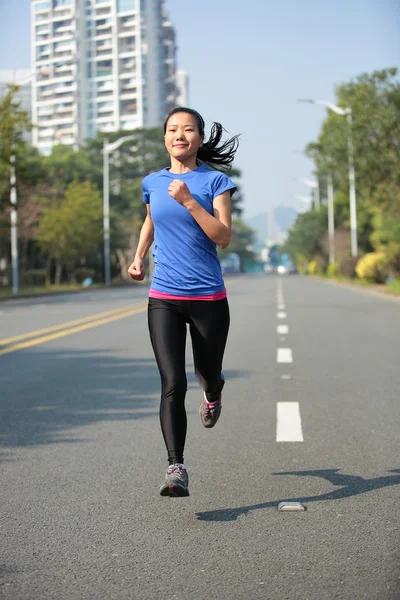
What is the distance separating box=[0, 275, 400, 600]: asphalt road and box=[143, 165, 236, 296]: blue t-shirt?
1.11 metres

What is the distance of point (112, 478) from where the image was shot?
225 inches

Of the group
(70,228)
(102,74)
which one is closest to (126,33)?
(102,74)

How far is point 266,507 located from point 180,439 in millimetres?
539

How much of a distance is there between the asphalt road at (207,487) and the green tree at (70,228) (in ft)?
139

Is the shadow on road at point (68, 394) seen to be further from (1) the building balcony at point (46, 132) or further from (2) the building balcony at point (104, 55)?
(1) the building balcony at point (46, 132)

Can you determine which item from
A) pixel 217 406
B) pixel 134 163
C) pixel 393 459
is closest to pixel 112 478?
pixel 217 406

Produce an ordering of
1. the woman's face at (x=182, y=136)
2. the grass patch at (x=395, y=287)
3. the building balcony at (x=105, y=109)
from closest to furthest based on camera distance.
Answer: the woman's face at (x=182, y=136) → the grass patch at (x=395, y=287) → the building balcony at (x=105, y=109)

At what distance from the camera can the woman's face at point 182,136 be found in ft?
16.5

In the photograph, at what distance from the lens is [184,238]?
16.3 ft

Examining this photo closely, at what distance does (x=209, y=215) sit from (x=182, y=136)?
518 mm

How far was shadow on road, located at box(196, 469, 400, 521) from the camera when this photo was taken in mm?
4828

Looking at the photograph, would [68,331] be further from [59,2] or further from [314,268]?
[314,268]

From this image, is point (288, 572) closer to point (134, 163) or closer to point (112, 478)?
point (112, 478)

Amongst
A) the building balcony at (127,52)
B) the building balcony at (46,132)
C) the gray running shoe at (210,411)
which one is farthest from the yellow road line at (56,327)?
the building balcony at (127,52)
